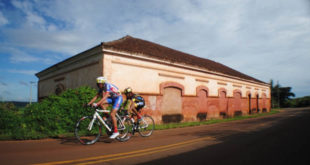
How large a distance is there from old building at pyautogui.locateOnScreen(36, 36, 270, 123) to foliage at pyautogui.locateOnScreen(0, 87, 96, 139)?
7.78 ft

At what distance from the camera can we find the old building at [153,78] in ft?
30.9

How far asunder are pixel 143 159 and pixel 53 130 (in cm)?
440

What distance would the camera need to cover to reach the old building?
9.41 metres

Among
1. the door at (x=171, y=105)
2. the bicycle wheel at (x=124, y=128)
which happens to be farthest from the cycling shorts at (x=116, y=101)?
the door at (x=171, y=105)

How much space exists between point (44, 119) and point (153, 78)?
6.26 meters

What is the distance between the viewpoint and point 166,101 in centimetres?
1198

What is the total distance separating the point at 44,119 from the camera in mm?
6582

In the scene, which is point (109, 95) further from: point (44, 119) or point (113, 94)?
point (44, 119)

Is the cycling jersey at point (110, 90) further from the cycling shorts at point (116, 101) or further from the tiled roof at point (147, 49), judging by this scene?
the tiled roof at point (147, 49)

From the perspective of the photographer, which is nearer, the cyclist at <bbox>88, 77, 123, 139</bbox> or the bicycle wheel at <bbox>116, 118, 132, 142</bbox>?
the cyclist at <bbox>88, 77, 123, 139</bbox>

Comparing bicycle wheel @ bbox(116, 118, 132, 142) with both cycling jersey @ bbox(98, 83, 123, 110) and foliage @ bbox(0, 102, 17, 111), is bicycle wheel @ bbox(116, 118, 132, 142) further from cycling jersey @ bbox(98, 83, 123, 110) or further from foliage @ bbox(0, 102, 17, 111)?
foliage @ bbox(0, 102, 17, 111)

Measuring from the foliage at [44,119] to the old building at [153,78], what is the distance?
2371mm

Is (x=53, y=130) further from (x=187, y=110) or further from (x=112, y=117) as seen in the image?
(x=187, y=110)

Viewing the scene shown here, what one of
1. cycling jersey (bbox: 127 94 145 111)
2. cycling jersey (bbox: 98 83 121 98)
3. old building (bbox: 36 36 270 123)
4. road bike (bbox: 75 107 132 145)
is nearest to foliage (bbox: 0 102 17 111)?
road bike (bbox: 75 107 132 145)
